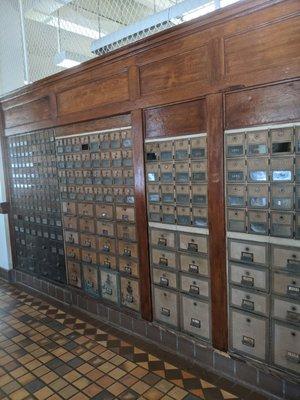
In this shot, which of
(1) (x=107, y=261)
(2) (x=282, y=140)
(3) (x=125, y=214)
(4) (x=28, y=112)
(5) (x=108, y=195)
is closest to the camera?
(2) (x=282, y=140)

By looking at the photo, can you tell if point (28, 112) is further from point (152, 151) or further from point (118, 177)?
point (152, 151)

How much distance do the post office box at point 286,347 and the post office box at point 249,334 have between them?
0.20 ft

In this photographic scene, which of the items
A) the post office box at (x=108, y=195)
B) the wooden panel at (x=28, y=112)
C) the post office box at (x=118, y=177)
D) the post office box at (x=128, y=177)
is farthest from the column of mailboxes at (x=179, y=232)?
the wooden panel at (x=28, y=112)

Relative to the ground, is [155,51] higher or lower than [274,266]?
higher

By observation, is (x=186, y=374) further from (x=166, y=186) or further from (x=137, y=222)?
(x=166, y=186)

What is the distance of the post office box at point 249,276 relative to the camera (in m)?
1.92

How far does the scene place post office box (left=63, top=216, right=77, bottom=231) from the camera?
3.16m

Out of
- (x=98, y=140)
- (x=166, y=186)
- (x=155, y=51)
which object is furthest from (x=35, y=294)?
(x=155, y=51)

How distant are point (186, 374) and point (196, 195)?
3.96 ft

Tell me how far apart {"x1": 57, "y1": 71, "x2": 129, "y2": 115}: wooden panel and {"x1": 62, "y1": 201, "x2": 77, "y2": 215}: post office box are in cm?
87

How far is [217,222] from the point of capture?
207 centimetres

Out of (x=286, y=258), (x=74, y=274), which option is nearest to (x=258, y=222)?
(x=286, y=258)

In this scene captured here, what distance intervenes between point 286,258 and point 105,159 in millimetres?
1617

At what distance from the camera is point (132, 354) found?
2.45m
